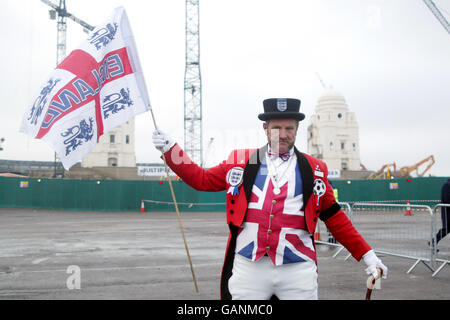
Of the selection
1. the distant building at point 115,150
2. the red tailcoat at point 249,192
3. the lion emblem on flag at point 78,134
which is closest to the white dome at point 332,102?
the distant building at point 115,150

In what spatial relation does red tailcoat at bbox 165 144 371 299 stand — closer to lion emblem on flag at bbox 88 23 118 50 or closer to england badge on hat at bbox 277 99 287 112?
england badge on hat at bbox 277 99 287 112

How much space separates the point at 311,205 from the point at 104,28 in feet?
8.54

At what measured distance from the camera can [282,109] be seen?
3.30 m

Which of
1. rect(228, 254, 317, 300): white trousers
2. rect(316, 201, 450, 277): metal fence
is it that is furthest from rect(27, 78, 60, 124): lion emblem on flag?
rect(316, 201, 450, 277): metal fence

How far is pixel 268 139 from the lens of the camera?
3396 millimetres

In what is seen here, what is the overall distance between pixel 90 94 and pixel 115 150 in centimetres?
6034

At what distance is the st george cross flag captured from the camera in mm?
3912

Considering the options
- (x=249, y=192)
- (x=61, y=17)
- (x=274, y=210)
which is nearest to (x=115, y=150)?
(x=61, y=17)

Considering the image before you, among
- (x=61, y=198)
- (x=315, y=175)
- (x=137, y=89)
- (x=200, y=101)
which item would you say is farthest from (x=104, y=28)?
(x=200, y=101)

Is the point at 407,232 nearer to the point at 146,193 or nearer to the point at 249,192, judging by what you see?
the point at 249,192

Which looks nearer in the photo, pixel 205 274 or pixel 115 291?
pixel 115 291

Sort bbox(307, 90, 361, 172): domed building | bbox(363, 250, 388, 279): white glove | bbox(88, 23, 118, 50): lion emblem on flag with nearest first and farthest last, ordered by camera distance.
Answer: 1. bbox(363, 250, 388, 279): white glove
2. bbox(88, 23, 118, 50): lion emblem on flag
3. bbox(307, 90, 361, 172): domed building

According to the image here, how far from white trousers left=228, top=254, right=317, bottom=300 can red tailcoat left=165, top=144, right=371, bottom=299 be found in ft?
0.85
